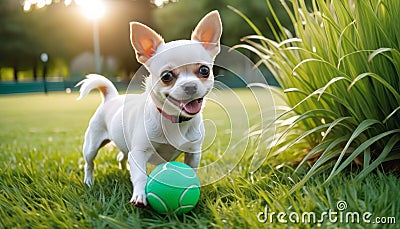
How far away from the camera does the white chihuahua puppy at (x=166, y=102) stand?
187 cm

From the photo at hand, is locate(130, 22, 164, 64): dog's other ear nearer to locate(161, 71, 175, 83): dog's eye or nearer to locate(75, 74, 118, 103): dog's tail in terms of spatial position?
locate(161, 71, 175, 83): dog's eye

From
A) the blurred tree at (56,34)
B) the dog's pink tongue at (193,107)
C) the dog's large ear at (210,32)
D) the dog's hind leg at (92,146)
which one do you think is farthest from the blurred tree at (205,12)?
the dog's pink tongue at (193,107)

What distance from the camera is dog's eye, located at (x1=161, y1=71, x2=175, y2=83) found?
1.86 metres

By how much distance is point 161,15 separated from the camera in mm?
24547

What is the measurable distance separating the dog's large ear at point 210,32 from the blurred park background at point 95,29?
750 inches

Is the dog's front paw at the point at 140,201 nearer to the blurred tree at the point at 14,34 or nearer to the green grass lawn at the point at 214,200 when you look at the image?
the green grass lawn at the point at 214,200

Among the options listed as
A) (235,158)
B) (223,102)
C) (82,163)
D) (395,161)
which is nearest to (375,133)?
(395,161)

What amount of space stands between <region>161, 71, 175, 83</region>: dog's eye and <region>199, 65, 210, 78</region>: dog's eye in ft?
0.39

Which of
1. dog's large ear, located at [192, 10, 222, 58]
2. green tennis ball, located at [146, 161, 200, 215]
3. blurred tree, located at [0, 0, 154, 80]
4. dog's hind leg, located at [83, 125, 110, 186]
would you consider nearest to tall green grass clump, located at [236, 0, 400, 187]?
dog's large ear, located at [192, 10, 222, 58]

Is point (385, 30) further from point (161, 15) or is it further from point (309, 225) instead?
point (161, 15)

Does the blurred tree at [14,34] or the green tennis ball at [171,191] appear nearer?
the green tennis ball at [171,191]

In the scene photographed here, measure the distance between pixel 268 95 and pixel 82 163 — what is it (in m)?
1.44

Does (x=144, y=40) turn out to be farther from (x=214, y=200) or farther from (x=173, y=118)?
(x=214, y=200)

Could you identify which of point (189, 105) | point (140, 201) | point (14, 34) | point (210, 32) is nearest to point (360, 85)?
point (210, 32)
